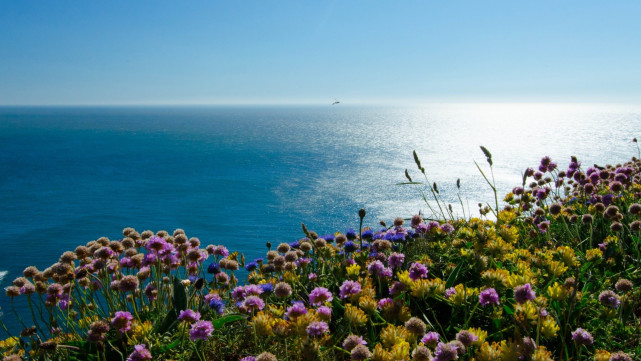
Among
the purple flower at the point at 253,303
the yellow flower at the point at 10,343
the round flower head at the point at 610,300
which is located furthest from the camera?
the yellow flower at the point at 10,343

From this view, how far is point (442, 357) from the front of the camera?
1.69 meters

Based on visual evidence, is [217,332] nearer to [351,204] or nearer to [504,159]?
[351,204]

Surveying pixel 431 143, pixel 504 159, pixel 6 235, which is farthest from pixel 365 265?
pixel 431 143

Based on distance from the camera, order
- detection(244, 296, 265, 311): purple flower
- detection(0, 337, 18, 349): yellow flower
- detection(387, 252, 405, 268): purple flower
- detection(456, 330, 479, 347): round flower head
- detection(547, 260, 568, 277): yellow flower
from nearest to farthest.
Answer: detection(456, 330, 479, 347): round flower head < detection(244, 296, 265, 311): purple flower < detection(547, 260, 568, 277): yellow flower < detection(387, 252, 405, 268): purple flower < detection(0, 337, 18, 349): yellow flower

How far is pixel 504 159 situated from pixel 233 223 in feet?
231

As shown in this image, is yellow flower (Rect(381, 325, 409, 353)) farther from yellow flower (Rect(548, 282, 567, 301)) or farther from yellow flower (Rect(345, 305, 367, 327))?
yellow flower (Rect(548, 282, 567, 301))

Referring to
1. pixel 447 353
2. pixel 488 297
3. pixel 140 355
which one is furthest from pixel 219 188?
pixel 447 353

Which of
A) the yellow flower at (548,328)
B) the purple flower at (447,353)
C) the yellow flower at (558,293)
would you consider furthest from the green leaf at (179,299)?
the yellow flower at (558,293)

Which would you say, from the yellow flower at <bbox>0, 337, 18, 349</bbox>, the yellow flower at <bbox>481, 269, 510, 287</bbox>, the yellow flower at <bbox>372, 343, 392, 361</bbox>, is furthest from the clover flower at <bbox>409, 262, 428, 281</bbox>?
the yellow flower at <bbox>0, 337, 18, 349</bbox>

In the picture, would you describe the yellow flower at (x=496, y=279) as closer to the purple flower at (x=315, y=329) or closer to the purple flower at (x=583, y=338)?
the purple flower at (x=583, y=338)

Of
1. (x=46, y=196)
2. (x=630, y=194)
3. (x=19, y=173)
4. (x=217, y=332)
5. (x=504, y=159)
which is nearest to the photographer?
(x=217, y=332)

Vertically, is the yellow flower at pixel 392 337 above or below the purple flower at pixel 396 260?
above

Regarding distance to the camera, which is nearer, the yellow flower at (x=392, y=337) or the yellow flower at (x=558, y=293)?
the yellow flower at (x=392, y=337)

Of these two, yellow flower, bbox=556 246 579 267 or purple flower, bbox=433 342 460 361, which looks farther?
yellow flower, bbox=556 246 579 267
